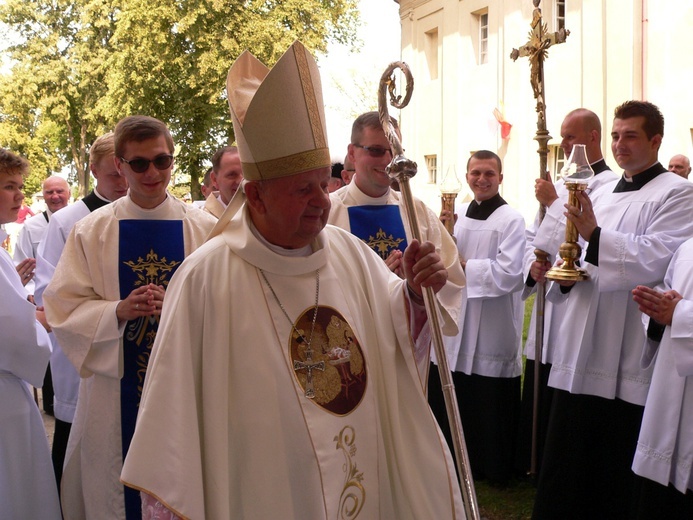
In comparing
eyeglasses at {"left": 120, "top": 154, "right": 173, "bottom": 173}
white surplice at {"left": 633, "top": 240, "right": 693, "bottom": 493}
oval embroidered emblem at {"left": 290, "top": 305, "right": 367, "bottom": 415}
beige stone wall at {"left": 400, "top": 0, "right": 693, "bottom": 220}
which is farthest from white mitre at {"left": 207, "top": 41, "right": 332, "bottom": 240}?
beige stone wall at {"left": 400, "top": 0, "right": 693, "bottom": 220}

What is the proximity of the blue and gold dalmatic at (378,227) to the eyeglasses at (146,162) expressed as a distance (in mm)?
1333

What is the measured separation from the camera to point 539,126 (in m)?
5.53

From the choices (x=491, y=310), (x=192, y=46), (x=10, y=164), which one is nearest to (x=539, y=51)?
(x=491, y=310)

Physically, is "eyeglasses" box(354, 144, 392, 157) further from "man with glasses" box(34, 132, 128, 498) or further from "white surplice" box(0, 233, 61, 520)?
"white surplice" box(0, 233, 61, 520)

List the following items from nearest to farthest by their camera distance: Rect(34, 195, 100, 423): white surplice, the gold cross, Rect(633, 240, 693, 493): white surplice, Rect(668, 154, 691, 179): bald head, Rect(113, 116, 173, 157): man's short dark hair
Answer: Rect(633, 240, 693, 493): white surplice
Rect(113, 116, 173, 157): man's short dark hair
Rect(34, 195, 100, 423): white surplice
the gold cross
Rect(668, 154, 691, 179): bald head

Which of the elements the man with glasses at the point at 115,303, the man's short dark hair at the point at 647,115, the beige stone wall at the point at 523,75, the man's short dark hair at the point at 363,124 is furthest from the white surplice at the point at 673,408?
the beige stone wall at the point at 523,75

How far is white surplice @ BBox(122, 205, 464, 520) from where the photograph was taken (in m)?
2.49

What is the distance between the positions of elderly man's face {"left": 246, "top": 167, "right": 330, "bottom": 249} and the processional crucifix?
9.81 ft

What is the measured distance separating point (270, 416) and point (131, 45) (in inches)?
975

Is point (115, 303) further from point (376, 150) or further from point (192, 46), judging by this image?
point (192, 46)

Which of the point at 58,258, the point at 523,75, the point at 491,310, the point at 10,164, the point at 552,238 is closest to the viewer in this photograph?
the point at 10,164

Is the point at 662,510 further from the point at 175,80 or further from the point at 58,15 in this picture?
the point at 58,15

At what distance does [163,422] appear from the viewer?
2.46 meters

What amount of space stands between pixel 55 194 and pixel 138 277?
206 inches
